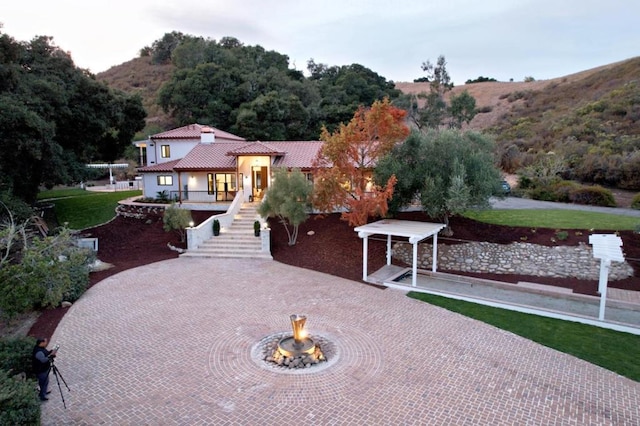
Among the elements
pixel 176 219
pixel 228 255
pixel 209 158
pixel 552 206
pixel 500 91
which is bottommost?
pixel 228 255

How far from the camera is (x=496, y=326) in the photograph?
38.0 feet

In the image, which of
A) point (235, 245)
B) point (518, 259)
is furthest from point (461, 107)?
point (235, 245)

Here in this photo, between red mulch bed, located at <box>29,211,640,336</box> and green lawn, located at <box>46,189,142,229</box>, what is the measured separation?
2389 mm

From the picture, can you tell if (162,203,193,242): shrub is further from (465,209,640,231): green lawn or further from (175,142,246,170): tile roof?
(465,209,640,231): green lawn

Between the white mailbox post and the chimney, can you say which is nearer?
the white mailbox post

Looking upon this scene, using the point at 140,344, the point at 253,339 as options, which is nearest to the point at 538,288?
the point at 253,339

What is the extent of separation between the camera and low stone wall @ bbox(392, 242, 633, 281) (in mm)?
16625

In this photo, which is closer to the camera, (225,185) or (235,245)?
(235,245)

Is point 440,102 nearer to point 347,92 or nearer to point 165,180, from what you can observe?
point 165,180

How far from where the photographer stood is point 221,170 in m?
27.3

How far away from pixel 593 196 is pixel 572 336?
1916cm

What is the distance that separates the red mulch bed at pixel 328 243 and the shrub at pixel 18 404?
24.0 ft

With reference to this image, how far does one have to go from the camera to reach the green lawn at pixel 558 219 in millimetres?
18703

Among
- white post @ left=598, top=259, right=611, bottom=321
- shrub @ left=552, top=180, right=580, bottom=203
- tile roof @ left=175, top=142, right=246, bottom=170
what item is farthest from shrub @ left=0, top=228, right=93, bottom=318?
shrub @ left=552, top=180, right=580, bottom=203
